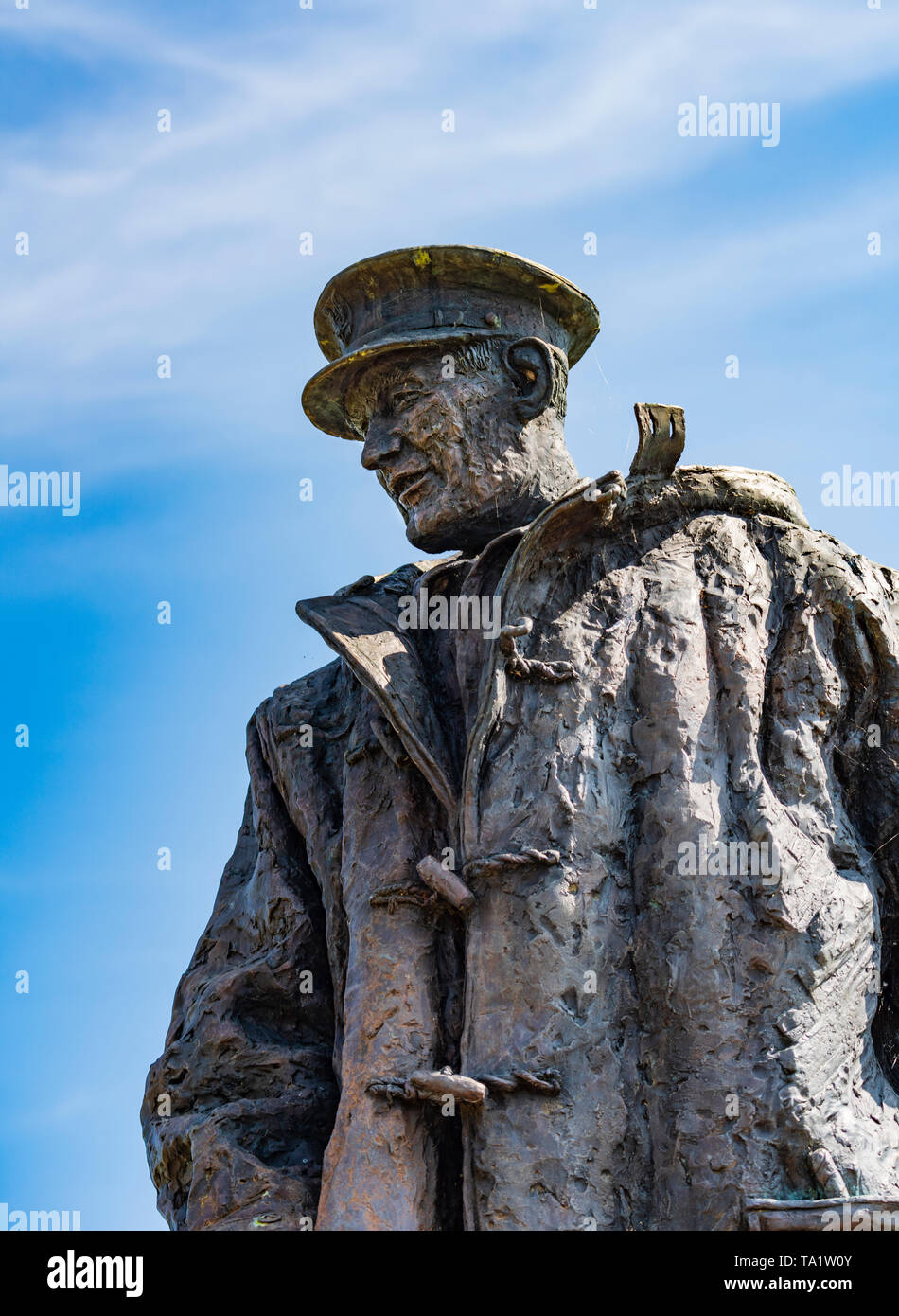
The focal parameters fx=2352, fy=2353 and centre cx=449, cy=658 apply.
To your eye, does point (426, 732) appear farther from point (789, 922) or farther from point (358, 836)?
point (789, 922)

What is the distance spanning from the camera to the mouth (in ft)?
32.2

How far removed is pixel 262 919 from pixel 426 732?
1.20 meters

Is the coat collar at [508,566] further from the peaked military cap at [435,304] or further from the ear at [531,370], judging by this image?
the peaked military cap at [435,304]

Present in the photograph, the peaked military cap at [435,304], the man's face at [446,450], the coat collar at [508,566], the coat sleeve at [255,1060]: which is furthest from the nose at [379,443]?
the coat sleeve at [255,1060]

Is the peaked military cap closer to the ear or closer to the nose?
the ear

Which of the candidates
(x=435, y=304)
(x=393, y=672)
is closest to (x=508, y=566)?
(x=393, y=672)

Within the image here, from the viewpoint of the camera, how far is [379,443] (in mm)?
9852

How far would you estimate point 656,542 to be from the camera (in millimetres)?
9406

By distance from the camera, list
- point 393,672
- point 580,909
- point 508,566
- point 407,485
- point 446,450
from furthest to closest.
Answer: point 407,485, point 446,450, point 393,672, point 508,566, point 580,909

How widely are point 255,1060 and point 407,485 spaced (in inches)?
96.7

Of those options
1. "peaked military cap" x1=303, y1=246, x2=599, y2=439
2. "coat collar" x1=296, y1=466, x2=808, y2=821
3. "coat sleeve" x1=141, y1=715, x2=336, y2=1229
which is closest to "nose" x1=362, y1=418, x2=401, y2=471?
"peaked military cap" x1=303, y1=246, x2=599, y2=439

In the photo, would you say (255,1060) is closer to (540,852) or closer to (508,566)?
(540,852)
